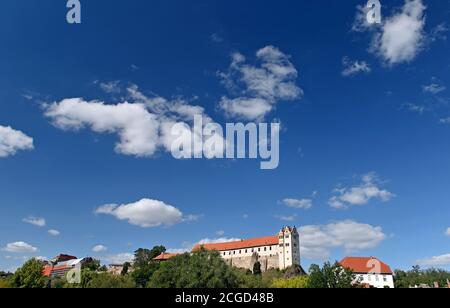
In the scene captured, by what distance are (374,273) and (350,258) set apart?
20.5 ft

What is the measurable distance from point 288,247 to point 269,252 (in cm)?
559

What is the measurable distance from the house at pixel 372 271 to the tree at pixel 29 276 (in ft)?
195

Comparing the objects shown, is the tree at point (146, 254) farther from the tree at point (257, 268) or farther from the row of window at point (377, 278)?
the row of window at point (377, 278)

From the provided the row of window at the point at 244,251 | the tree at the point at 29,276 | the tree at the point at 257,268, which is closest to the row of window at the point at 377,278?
the tree at the point at 257,268

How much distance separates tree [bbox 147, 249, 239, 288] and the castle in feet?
169

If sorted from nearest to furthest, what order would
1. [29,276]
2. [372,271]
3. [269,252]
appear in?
[29,276] → [372,271] → [269,252]

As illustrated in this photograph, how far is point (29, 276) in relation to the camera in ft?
188

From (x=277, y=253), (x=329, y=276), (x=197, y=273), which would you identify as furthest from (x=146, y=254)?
(x=197, y=273)

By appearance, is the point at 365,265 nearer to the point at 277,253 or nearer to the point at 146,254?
the point at 277,253

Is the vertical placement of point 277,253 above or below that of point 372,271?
above

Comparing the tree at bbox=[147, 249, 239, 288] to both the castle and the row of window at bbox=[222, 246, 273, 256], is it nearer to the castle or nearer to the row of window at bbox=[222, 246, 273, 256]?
the castle

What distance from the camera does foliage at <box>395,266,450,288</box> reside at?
99463 millimetres
